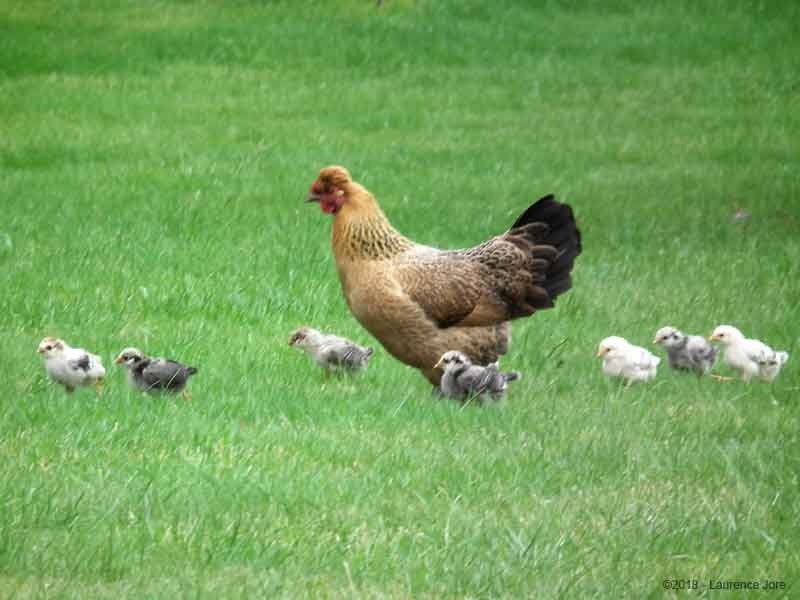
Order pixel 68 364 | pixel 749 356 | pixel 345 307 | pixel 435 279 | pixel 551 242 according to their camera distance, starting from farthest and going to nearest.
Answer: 1. pixel 345 307
2. pixel 551 242
3. pixel 749 356
4. pixel 435 279
5. pixel 68 364

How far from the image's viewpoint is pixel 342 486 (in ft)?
22.8

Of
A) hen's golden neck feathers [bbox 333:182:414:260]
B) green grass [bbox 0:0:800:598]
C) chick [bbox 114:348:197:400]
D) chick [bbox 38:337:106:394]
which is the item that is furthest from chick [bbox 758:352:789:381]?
chick [bbox 38:337:106:394]

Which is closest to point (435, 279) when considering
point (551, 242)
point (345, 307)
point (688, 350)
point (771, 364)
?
point (551, 242)

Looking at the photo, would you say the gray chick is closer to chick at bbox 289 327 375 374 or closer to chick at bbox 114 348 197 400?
chick at bbox 289 327 375 374

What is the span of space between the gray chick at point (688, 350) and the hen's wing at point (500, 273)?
74cm

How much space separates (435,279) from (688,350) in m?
1.69

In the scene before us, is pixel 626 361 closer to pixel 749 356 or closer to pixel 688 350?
pixel 688 350

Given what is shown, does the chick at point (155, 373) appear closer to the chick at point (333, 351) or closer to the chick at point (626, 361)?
the chick at point (333, 351)

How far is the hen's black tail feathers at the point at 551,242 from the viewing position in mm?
9375

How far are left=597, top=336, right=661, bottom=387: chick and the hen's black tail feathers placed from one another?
0.53m

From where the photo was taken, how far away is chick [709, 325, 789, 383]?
908 cm

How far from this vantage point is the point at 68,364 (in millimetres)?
8273

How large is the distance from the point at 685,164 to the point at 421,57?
619 centimetres

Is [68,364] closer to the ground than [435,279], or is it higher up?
closer to the ground
